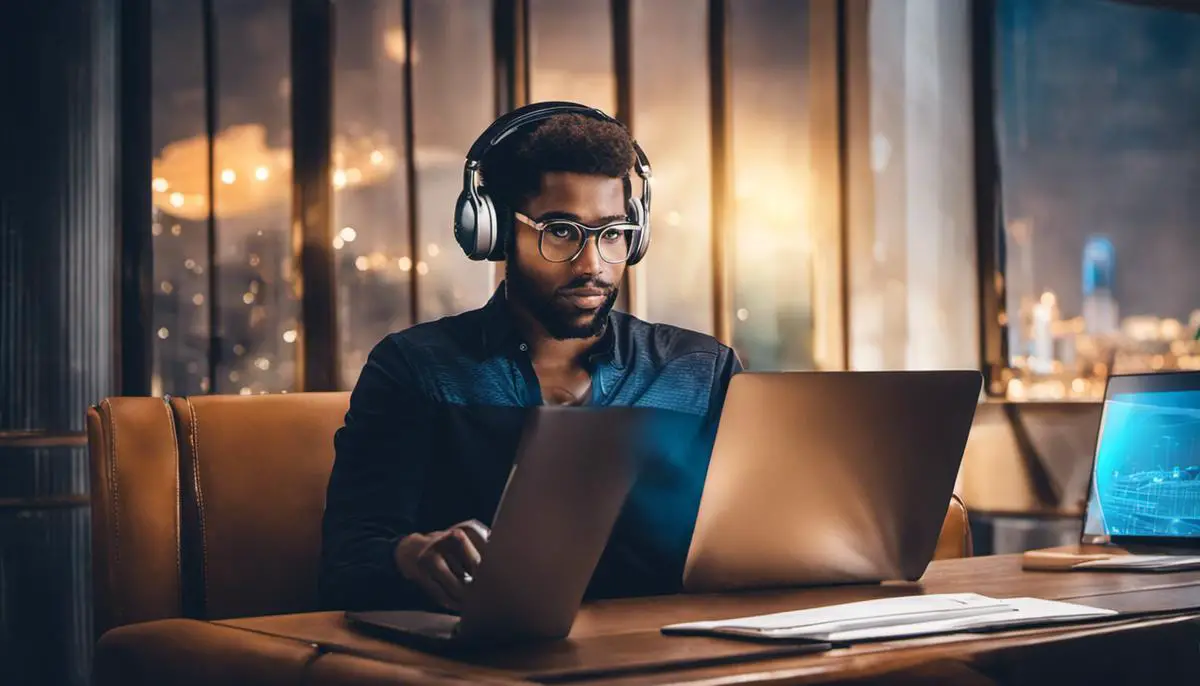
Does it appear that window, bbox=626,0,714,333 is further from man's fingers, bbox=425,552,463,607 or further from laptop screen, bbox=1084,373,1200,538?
man's fingers, bbox=425,552,463,607

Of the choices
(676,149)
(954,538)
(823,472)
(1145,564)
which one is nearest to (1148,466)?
(1145,564)

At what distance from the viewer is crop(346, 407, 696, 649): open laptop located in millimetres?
882

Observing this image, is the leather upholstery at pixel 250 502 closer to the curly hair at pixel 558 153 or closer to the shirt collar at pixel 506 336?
the shirt collar at pixel 506 336

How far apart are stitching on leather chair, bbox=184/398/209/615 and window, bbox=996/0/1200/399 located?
11.2 feet

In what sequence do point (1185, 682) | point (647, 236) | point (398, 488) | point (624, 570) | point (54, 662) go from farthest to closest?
point (54, 662) → point (647, 236) → point (624, 570) → point (398, 488) → point (1185, 682)

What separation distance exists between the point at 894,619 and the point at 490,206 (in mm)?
883

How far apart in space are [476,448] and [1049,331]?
11.1ft

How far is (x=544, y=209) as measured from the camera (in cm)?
168

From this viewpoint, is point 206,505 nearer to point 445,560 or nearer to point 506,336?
point 506,336

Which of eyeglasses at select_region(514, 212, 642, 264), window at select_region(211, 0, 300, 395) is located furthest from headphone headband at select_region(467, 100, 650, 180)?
window at select_region(211, 0, 300, 395)

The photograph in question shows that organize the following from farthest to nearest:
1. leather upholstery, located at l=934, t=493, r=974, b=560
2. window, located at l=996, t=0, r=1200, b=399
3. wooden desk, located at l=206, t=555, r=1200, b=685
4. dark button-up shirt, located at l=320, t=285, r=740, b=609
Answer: window, located at l=996, t=0, r=1200, b=399, leather upholstery, located at l=934, t=493, r=974, b=560, dark button-up shirt, located at l=320, t=285, r=740, b=609, wooden desk, located at l=206, t=555, r=1200, b=685

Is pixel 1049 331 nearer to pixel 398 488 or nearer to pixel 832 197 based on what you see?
pixel 832 197

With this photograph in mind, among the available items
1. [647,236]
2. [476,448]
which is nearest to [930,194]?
[647,236]

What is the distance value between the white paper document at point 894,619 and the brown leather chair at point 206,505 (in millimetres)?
791
